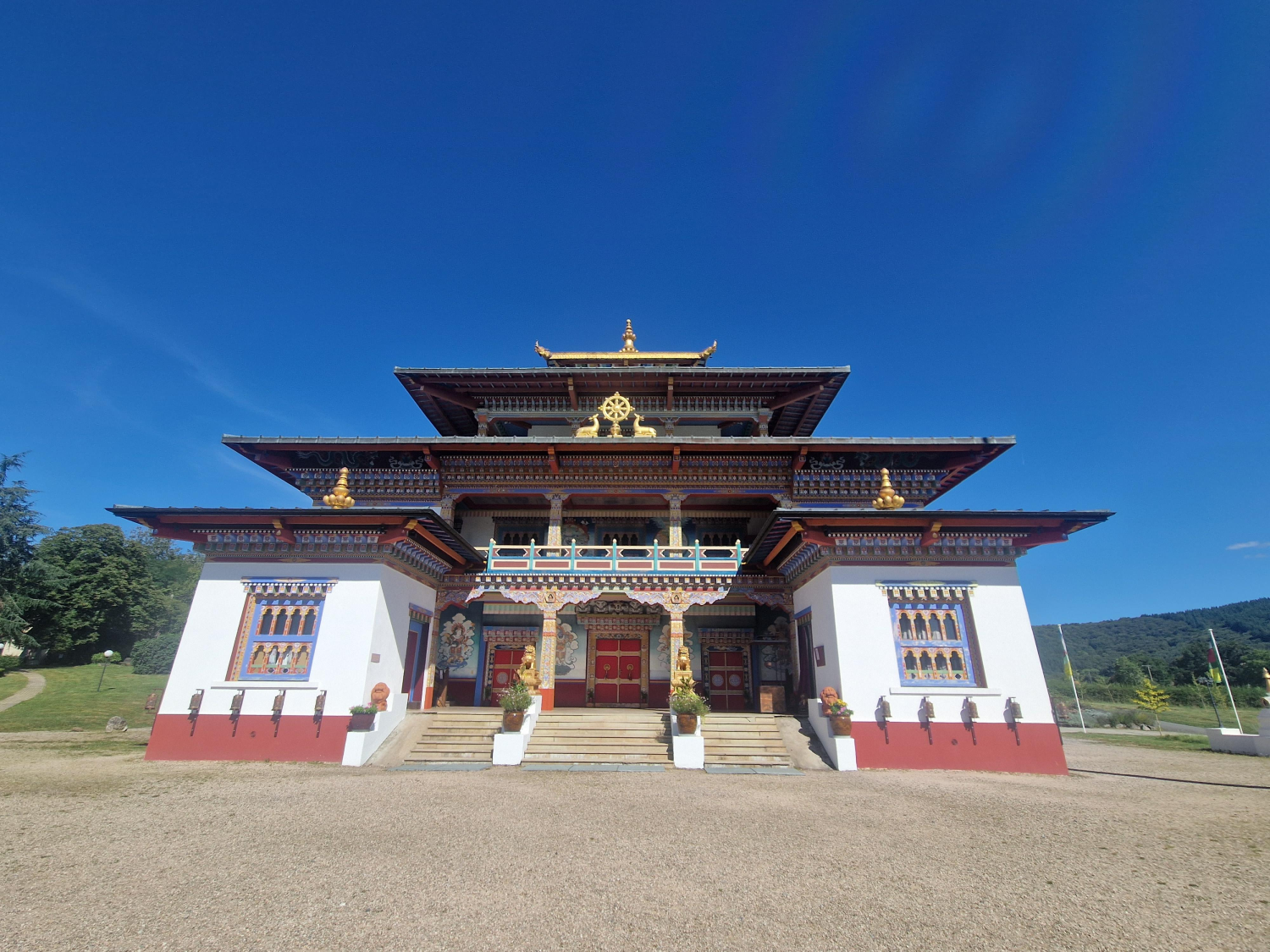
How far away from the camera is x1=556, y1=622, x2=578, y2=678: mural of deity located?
1953cm

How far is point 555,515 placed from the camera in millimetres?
19203

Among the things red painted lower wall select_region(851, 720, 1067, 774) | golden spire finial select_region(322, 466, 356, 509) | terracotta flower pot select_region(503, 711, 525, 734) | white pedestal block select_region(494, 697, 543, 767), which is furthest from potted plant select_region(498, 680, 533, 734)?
red painted lower wall select_region(851, 720, 1067, 774)

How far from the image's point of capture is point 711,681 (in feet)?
65.5

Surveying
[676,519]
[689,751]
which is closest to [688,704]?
[689,751]

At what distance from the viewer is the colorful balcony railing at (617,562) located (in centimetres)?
1761

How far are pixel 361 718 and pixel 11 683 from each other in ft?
110

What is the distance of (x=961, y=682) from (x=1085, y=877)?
7.57 metres

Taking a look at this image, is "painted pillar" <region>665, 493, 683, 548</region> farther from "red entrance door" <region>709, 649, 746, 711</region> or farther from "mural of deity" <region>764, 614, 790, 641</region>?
"red entrance door" <region>709, 649, 746, 711</region>

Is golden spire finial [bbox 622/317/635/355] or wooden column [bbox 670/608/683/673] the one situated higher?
golden spire finial [bbox 622/317/635/355]

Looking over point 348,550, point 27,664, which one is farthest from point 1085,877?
point 27,664

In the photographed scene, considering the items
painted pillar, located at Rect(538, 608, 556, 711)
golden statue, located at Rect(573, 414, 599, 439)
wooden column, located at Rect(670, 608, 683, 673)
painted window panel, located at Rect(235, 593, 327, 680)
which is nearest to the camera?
painted window panel, located at Rect(235, 593, 327, 680)

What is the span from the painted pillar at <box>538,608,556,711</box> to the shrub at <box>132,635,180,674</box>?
34.4 metres

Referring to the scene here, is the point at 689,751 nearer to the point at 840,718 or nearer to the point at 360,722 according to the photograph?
the point at 840,718

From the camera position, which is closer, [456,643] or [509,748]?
[509,748]
